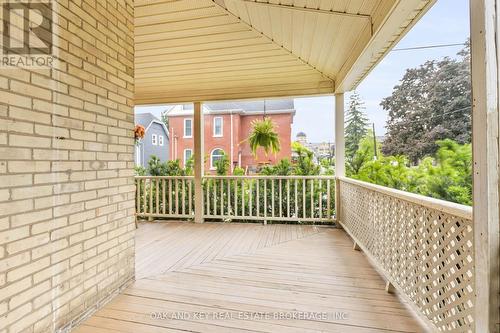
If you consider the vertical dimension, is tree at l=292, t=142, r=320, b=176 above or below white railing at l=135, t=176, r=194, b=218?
above

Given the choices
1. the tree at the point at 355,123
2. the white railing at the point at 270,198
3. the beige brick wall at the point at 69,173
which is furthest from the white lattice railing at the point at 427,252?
the tree at the point at 355,123

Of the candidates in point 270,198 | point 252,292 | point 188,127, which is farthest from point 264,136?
point 188,127

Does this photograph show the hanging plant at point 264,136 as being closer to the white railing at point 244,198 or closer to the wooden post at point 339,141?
the white railing at point 244,198

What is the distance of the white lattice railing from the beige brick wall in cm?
238

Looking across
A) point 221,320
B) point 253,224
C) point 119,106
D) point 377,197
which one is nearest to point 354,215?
point 377,197

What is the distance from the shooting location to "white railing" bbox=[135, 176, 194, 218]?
539cm

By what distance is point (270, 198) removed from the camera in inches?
205

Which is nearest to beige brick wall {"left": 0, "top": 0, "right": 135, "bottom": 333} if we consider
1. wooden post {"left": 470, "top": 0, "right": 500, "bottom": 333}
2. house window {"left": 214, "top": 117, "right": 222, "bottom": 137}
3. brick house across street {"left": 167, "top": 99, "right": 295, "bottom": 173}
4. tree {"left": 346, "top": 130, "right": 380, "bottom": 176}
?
wooden post {"left": 470, "top": 0, "right": 500, "bottom": 333}

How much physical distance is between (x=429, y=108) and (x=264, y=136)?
2.71 metres

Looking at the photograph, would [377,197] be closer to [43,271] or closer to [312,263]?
[312,263]

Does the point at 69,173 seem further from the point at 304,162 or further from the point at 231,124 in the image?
the point at 231,124

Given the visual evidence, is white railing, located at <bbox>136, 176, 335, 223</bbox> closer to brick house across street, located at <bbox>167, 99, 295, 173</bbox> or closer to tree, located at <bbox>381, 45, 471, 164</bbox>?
tree, located at <bbox>381, 45, 471, 164</bbox>

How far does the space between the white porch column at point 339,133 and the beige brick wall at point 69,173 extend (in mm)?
3486

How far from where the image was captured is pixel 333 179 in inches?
192
